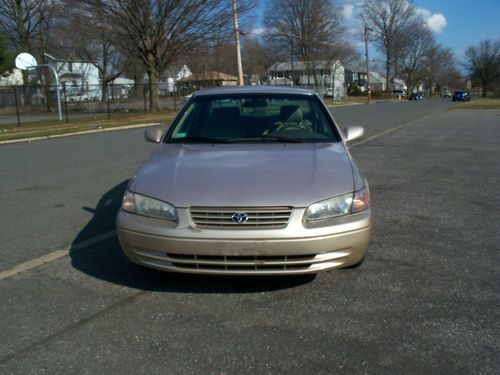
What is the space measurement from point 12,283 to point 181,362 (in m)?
1.84

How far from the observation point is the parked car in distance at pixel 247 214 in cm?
314

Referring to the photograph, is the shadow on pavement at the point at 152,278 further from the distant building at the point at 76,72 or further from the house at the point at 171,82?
the distant building at the point at 76,72

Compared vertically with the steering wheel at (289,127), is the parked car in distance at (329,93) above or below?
above

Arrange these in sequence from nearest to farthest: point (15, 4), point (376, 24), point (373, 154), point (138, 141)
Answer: point (373, 154)
point (138, 141)
point (15, 4)
point (376, 24)

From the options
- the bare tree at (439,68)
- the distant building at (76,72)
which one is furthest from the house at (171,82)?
the bare tree at (439,68)

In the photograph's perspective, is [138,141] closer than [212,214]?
No

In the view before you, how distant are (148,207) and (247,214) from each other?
0.72 metres

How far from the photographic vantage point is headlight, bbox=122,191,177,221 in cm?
326

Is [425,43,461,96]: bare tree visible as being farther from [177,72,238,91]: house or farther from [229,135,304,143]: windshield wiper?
[229,135,304,143]: windshield wiper

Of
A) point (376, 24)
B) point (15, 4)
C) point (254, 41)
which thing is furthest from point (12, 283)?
point (376, 24)

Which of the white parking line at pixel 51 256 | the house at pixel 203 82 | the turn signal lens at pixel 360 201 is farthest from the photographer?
the house at pixel 203 82

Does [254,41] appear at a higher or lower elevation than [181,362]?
higher

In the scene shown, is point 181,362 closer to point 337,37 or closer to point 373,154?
point 373,154

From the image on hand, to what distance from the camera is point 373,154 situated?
10.8 m
